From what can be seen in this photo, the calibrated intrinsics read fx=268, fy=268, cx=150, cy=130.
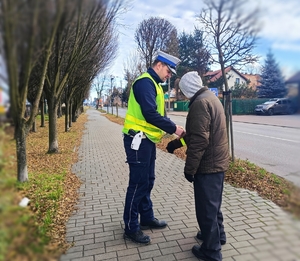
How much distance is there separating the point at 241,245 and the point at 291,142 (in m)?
9.70

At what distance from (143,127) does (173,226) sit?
5.09 ft

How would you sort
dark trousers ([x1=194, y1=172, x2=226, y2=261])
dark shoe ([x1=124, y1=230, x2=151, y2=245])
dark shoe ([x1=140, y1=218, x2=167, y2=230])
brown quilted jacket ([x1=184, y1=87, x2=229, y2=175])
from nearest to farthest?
brown quilted jacket ([x1=184, y1=87, x2=229, y2=175]) < dark trousers ([x1=194, y1=172, x2=226, y2=261]) < dark shoe ([x1=124, y1=230, x2=151, y2=245]) < dark shoe ([x1=140, y1=218, x2=167, y2=230])

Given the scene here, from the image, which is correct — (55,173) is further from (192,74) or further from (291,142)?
(291,142)

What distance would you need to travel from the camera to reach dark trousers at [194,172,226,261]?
2.79m

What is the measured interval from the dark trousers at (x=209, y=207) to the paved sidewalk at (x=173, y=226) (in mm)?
221

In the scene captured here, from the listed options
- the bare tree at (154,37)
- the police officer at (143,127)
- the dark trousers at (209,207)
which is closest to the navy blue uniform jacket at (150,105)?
the police officer at (143,127)

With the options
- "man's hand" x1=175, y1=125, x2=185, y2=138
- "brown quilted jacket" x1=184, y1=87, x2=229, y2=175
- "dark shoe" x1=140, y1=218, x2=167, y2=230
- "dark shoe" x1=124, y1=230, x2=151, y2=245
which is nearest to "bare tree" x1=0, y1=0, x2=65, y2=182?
"brown quilted jacket" x1=184, y1=87, x2=229, y2=175

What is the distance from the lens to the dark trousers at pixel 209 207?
2.79 meters

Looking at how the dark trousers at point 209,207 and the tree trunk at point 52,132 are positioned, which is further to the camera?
the tree trunk at point 52,132

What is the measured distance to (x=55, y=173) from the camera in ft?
20.9

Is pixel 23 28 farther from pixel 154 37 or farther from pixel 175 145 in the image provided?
pixel 154 37

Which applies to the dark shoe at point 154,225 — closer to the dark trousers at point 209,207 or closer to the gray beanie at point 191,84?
the dark trousers at point 209,207

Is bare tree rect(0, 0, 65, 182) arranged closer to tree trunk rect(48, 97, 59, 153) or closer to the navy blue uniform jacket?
the navy blue uniform jacket

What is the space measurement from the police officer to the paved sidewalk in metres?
0.30
